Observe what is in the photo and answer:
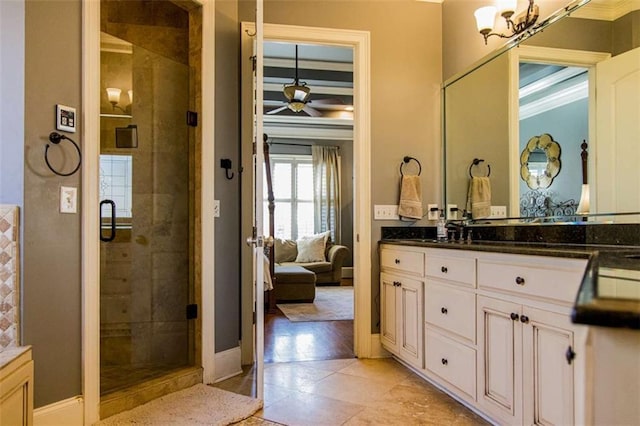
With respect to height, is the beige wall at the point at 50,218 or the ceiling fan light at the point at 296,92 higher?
the ceiling fan light at the point at 296,92

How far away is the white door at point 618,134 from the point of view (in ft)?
5.81

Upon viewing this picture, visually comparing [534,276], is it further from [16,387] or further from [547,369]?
[16,387]

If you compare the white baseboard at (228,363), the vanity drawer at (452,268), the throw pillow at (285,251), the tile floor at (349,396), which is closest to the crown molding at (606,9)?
the vanity drawer at (452,268)

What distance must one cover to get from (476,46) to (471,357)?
2.15m

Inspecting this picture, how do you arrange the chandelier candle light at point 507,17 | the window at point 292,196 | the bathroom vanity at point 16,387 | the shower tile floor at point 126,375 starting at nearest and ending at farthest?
1. the bathroom vanity at point 16,387
2. the shower tile floor at point 126,375
3. the chandelier candle light at point 507,17
4. the window at point 292,196

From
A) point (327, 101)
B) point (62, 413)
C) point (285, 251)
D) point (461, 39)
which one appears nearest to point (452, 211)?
point (461, 39)

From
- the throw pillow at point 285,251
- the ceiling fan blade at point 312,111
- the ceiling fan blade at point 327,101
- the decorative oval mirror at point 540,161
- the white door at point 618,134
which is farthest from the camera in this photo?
the throw pillow at point 285,251

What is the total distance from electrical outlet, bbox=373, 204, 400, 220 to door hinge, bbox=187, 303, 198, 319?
1.46 meters

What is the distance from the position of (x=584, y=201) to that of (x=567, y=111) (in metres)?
0.47

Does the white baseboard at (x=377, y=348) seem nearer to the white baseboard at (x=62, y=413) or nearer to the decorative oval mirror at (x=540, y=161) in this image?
the decorative oval mirror at (x=540, y=161)

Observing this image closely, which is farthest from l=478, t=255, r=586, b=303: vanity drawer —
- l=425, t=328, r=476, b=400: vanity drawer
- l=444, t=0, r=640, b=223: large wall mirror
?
l=444, t=0, r=640, b=223: large wall mirror

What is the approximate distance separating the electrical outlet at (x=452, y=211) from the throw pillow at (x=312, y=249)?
13.1ft

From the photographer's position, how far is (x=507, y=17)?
8.44ft

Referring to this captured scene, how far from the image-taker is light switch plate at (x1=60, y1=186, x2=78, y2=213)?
197cm
